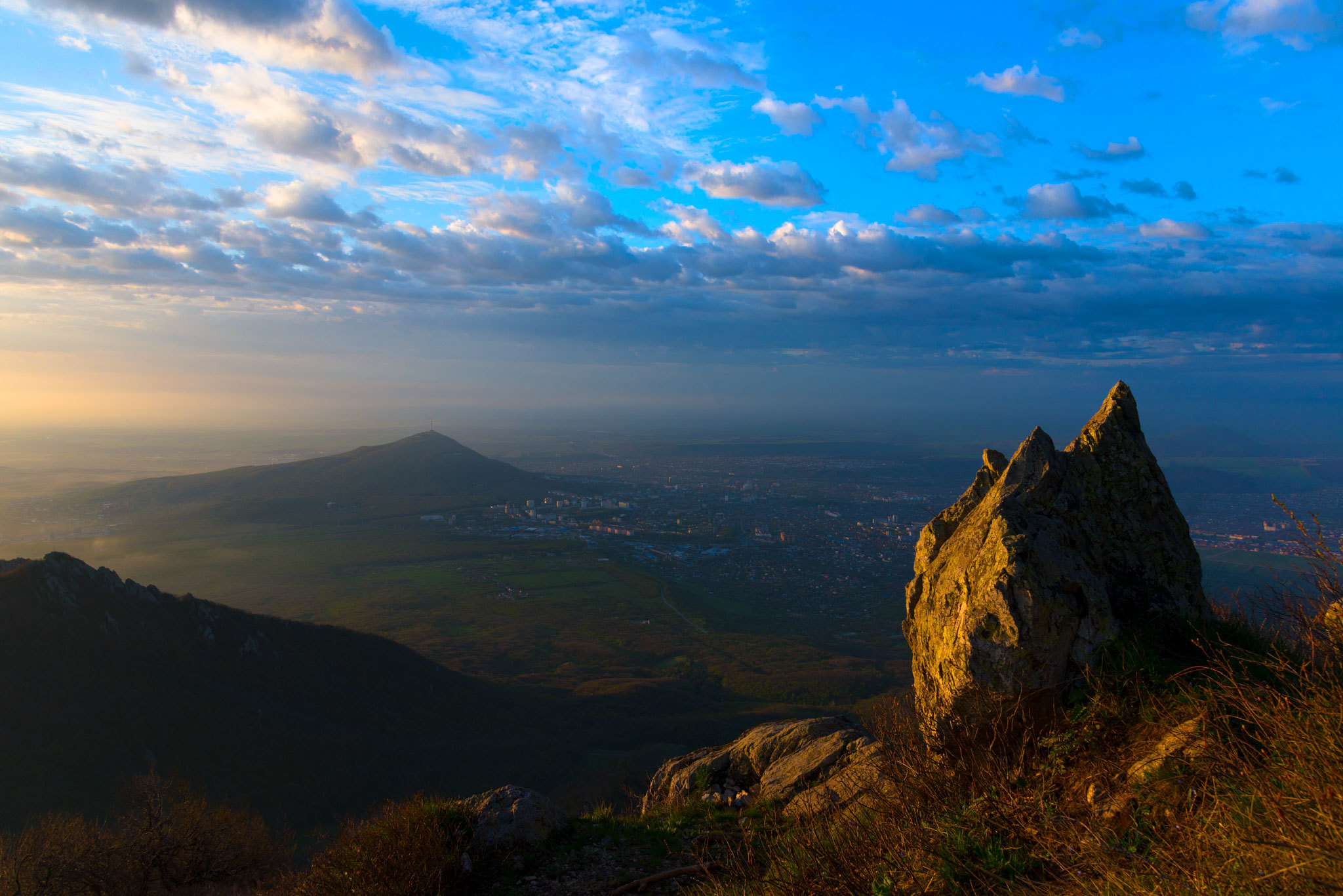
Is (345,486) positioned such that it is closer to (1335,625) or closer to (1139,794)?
(1139,794)

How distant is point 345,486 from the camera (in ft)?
561

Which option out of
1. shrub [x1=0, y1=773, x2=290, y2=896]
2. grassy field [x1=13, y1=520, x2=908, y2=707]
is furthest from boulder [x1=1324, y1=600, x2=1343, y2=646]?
grassy field [x1=13, y1=520, x2=908, y2=707]

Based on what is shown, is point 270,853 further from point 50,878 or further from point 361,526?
point 361,526

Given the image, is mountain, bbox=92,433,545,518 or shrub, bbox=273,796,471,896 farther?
mountain, bbox=92,433,545,518

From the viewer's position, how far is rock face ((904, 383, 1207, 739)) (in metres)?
6.82

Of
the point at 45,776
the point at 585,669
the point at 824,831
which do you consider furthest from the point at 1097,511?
the point at 585,669

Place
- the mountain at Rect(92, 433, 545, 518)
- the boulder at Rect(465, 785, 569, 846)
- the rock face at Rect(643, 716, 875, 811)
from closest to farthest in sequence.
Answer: the boulder at Rect(465, 785, 569, 846)
the rock face at Rect(643, 716, 875, 811)
the mountain at Rect(92, 433, 545, 518)

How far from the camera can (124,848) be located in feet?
48.6

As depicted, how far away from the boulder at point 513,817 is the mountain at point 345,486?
16125 cm

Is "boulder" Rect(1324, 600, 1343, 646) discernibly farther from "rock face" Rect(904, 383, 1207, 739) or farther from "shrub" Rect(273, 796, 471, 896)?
"shrub" Rect(273, 796, 471, 896)

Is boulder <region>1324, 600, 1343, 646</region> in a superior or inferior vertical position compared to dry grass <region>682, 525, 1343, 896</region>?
superior

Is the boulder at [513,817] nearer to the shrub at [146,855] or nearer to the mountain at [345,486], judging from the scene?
the shrub at [146,855]

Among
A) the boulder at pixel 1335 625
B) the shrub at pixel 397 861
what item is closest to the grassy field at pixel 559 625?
the shrub at pixel 397 861

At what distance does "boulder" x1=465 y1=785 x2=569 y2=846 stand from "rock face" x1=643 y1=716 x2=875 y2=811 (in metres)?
3.22
